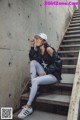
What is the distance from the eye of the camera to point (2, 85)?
237 centimetres

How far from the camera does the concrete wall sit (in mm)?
2404

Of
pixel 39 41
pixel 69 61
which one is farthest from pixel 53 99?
pixel 69 61

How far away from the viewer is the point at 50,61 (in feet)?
8.93

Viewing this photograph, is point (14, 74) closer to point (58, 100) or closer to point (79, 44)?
point (58, 100)

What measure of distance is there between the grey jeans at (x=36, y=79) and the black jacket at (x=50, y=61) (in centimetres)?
6

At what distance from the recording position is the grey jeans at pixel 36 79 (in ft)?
8.00

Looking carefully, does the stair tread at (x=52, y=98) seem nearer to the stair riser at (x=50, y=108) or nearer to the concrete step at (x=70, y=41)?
the stair riser at (x=50, y=108)

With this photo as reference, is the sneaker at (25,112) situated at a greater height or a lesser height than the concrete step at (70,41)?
lesser

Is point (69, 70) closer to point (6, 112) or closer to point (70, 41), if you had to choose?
point (70, 41)

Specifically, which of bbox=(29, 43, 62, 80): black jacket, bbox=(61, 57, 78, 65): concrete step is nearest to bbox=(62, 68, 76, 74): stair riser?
bbox=(61, 57, 78, 65): concrete step

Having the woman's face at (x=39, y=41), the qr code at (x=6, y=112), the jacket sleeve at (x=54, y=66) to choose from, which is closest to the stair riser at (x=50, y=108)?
the qr code at (x=6, y=112)

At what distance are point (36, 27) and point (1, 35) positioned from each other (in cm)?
122

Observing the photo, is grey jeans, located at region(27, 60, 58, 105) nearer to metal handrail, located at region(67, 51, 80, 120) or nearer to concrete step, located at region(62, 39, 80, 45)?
metal handrail, located at region(67, 51, 80, 120)

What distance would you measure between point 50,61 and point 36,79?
38cm
